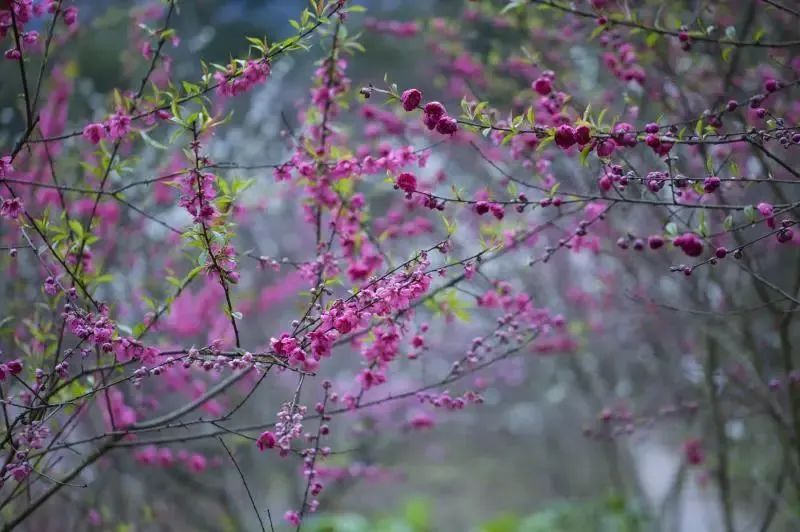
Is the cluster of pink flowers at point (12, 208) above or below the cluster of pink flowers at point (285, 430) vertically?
above

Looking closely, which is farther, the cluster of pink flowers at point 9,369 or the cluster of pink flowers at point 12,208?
the cluster of pink flowers at point 12,208

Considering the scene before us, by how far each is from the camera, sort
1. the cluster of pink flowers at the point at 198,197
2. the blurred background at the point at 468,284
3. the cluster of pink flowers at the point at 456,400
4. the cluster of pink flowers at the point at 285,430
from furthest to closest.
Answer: the blurred background at the point at 468,284 < the cluster of pink flowers at the point at 456,400 < the cluster of pink flowers at the point at 198,197 < the cluster of pink flowers at the point at 285,430

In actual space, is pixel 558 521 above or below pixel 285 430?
above

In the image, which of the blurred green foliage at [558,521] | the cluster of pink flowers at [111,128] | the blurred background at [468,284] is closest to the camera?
the cluster of pink flowers at [111,128]

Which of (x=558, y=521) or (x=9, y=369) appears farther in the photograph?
(x=558, y=521)

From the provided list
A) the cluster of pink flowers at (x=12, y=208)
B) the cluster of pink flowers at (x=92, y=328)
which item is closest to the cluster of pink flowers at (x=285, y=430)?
the cluster of pink flowers at (x=92, y=328)

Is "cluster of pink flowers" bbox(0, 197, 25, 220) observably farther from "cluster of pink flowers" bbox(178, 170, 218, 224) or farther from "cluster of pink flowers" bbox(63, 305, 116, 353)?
"cluster of pink flowers" bbox(178, 170, 218, 224)

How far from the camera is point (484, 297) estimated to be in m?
2.70

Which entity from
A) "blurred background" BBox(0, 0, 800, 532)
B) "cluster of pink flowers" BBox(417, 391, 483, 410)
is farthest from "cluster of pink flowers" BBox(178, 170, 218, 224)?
"cluster of pink flowers" BBox(417, 391, 483, 410)

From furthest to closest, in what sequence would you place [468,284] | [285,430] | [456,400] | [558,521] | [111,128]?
1. [558,521]
2. [468,284]
3. [456,400]
4. [111,128]
5. [285,430]

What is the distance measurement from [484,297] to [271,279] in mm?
4828

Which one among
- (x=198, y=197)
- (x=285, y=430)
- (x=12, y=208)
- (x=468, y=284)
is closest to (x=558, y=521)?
(x=468, y=284)

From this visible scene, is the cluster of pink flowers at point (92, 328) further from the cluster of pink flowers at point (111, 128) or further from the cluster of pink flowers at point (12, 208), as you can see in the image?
the cluster of pink flowers at point (111, 128)

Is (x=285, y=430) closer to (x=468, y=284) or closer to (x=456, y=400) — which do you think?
(x=456, y=400)
